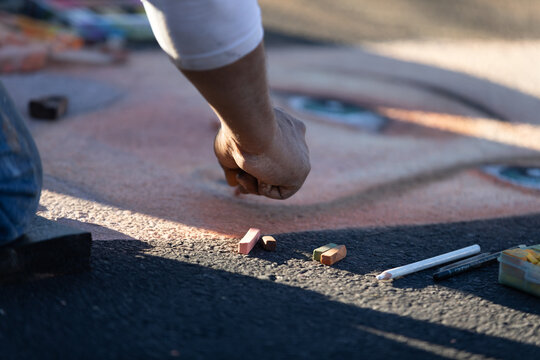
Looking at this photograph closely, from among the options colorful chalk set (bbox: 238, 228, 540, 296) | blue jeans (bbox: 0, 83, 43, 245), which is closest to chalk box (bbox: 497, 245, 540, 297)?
colorful chalk set (bbox: 238, 228, 540, 296)

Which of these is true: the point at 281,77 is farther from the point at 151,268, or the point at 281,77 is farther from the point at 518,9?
the point at 518,9

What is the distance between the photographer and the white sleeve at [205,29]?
1.50m

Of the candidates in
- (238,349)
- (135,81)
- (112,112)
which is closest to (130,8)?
(135,81)

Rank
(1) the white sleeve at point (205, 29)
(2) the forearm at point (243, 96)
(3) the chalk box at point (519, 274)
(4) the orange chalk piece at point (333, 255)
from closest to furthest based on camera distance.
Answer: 1. (1) the white sleeve at point (205, 29)
2. (2) the forearm at point (243, 96)
3. (3) the chalk box at point (519, 274)
4. (4) the orange chalk piece at point (333, 255)

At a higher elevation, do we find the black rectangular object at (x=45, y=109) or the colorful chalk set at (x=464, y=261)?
the colorful chalk set at (x=464, y=261)

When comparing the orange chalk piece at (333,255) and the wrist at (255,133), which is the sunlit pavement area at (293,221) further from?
the wrist at (255,133)

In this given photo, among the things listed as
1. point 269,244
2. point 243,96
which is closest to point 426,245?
point 269,244

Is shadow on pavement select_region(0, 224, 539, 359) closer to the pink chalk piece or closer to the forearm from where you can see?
the pink chalk piece

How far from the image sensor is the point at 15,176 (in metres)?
1.68

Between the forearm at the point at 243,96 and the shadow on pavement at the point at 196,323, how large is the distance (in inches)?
17.0

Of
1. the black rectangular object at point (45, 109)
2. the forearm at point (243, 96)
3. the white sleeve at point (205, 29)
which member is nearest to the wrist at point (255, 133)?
the forearm at point (243, 96)

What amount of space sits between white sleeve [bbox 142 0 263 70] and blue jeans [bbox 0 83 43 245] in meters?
0.46

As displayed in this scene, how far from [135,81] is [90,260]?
273cm

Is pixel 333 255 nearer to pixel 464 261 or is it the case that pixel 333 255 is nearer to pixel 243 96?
pixel 464 261
